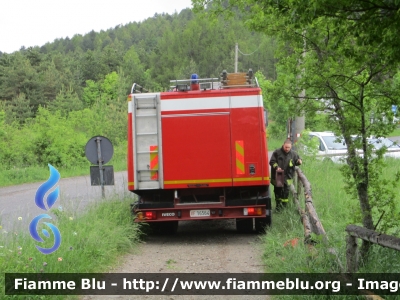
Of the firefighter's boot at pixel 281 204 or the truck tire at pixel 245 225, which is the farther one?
the firefighter's boot at pixel 281 204

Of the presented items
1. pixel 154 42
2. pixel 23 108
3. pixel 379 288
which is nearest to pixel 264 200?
pixel 379 288

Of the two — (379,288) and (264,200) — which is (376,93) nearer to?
(379,288)

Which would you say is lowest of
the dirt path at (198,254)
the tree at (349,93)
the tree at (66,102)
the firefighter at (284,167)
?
the dirt path at (198,254)

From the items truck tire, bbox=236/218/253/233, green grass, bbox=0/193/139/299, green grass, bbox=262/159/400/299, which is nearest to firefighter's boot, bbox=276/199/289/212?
green grass, bbox=262/159/400/299

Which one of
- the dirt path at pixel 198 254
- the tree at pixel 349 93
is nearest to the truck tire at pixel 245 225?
the dirt path at pixel 198 254

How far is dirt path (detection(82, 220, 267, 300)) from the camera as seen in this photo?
29.0ft

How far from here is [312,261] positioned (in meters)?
6.96

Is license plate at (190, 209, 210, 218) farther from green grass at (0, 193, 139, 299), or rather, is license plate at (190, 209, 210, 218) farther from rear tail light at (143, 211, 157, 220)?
green grass at (0, 193, 139, 299)

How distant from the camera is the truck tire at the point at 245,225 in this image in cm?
1215

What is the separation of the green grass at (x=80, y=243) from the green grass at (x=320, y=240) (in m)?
2.45

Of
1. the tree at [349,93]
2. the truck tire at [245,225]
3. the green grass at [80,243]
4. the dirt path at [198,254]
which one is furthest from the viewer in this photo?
the truck tire at [245,225]

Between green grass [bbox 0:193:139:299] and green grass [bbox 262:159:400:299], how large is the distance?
2.45 m

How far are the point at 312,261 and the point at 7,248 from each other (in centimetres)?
382

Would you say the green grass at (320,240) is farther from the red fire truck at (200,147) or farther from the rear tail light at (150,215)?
the rear tail light at (150,215)
